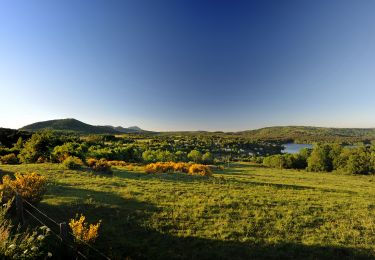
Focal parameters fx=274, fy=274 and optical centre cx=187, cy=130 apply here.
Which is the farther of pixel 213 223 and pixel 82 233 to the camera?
pixel 213 223

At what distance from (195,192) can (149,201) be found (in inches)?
224

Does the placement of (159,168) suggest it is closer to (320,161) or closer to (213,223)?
(213,223)

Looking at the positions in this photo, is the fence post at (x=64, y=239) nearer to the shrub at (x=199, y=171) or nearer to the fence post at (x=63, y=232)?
the fence post at (x=63, y=232)

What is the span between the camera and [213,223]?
1473 cm

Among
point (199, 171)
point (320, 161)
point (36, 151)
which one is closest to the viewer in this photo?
point (199, 171)

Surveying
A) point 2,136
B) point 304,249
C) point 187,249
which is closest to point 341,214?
point 304,249

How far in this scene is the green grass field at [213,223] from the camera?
1148 centimetres

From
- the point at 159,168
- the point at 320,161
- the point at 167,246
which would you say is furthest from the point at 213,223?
the point at 320,161

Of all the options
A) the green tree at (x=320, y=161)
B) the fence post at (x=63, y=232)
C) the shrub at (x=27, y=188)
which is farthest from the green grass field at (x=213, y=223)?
the green tree at (x=320, y=161)

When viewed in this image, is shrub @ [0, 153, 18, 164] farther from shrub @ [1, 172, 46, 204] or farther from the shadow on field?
the shadow on field

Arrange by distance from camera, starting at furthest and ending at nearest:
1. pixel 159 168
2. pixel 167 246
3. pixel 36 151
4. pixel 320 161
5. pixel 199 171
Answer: pixel 320 161, pixel 36 151, pixel 159 168, pixel 199 171, pixel 167 246

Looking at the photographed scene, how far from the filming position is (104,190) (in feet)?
69.2

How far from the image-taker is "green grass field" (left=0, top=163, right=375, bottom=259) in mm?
11484

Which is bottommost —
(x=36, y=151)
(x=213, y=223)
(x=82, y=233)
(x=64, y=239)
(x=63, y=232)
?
(x=213, y=223)
